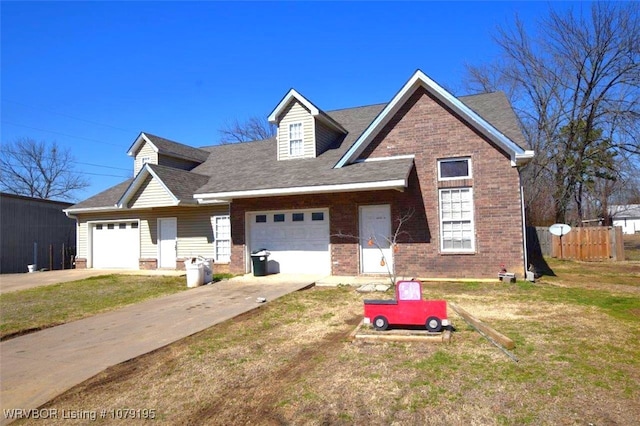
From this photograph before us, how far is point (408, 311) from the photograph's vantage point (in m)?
6.68

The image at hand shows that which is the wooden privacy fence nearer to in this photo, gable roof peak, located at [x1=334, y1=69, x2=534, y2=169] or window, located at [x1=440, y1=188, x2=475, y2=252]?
gable roof peak, located at [x1=334, y1=69, x2=534, y2=169]

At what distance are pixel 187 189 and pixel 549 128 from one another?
71.8ft

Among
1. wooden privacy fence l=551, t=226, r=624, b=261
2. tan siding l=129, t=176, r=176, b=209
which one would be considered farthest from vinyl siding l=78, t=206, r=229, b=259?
wooden privacy fence l=551, t=226, r=624, b=261

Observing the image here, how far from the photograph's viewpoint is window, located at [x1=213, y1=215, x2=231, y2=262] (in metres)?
17.0

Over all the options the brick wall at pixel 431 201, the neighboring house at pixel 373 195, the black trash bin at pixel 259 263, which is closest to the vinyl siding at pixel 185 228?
the neighboring house at pixel 373 195

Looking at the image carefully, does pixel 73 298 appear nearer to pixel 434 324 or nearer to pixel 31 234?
pixel 434 324

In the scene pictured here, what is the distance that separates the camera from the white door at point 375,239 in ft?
44.0

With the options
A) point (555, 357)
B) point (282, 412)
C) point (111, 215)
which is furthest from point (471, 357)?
point (111, 215)

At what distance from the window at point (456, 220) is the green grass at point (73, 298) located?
797 centimetres

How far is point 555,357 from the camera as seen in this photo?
5.48 m

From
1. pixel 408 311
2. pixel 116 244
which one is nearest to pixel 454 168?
pixel 408 311

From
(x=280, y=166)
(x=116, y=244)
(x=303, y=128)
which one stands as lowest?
(x=116, y=244)

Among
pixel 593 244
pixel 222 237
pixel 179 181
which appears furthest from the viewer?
pixel 593 244

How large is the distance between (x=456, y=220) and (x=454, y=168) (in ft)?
5.37
